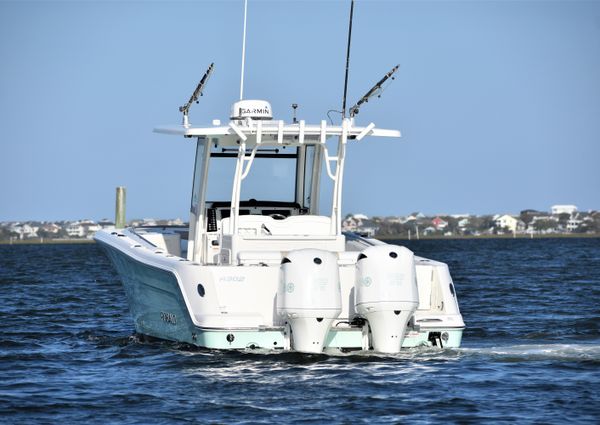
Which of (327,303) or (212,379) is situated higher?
(327,303)

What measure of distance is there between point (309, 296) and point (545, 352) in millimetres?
3062

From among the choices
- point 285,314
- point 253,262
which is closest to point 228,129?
point 253,262

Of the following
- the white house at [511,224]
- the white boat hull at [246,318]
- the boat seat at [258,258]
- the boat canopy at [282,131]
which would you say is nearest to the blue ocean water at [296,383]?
the white boat hull at [246,318]

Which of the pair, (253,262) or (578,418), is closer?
(578,418)

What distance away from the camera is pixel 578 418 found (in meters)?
10.5

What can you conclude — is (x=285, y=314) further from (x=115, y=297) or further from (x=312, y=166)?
(x=115, y=297)

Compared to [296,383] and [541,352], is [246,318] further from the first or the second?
[541,352]

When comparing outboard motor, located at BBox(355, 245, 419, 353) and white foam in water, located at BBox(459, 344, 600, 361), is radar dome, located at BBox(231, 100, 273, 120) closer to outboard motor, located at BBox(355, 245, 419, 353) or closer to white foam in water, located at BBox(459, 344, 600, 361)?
outboard motor, located at BBox(355, 245, 419, 353)

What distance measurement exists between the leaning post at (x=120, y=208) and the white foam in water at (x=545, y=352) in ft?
60.1

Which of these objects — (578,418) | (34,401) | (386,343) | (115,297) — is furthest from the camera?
(115,297)

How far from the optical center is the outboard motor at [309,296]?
1214cm

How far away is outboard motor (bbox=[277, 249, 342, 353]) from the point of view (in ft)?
39.8

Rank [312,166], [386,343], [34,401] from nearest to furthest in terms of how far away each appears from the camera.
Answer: [34,401]
[386,343]
[312,166]

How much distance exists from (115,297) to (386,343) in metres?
15.1
